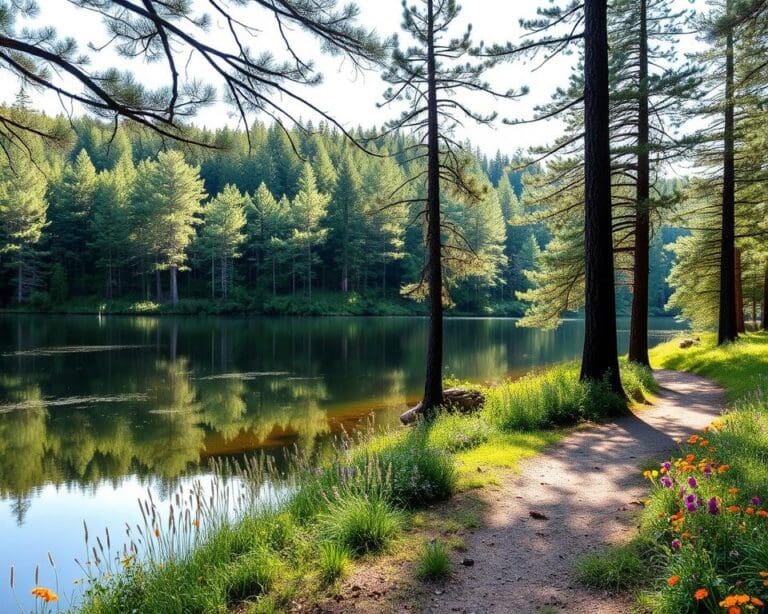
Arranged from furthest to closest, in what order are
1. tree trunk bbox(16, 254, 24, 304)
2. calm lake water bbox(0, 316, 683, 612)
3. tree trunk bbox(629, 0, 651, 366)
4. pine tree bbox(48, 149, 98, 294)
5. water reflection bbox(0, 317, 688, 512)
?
1. pine tree bbox(48, 149, 98, 294)
2. tree trunk bbox(16, 254, 24, 304)
3. tree trunk bbox(629, 0, 651, 366)
4. water reflection bbox(0, 317, 688, 512)
5. calm lake water bbox(0, 316, 683, 612)

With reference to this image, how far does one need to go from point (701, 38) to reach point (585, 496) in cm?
855

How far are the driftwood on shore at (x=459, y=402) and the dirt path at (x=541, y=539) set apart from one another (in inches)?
175

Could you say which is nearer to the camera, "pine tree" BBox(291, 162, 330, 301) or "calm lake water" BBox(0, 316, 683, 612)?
"calm lake water" BBox(0, 316, 683, 612)

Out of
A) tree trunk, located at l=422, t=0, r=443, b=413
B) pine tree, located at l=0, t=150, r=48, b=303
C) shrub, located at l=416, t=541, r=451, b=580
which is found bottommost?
shrub, located at l=416, t=541, r=451, b=580

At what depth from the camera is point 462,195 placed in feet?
40.0

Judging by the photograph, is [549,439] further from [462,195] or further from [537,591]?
[462,195]

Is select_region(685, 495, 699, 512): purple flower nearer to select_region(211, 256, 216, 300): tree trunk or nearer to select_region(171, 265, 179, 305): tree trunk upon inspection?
select_region(171, 265, 179, 305): tree trunk

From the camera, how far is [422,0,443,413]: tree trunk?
36.5 feet

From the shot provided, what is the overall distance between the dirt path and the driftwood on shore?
14.6ft

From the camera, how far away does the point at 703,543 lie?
3.13 meters

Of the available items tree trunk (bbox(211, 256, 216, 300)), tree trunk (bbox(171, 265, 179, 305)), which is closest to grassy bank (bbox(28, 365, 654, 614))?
tree trunk (bbox(171, 265, 179, 305))

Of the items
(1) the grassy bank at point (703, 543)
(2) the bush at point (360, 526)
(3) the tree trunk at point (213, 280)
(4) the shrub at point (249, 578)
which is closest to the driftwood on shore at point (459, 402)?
(1) the grassy bank at point (703, 543)

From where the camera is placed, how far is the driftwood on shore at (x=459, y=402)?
1201cm

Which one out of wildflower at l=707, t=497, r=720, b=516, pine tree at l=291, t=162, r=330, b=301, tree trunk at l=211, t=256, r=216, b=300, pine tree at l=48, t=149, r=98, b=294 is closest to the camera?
wildflower at l=707, t=497, r=720, b=516
